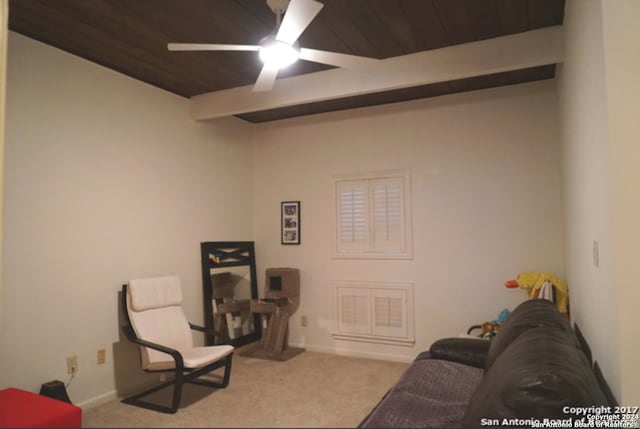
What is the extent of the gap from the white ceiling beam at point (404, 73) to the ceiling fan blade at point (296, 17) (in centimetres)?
110

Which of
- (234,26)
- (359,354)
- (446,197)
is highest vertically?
(234,26)

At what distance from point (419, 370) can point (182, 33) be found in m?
2.60

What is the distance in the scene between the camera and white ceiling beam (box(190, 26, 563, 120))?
2.85 m

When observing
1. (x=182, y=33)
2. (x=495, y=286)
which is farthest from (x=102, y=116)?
(x=495, y=286)

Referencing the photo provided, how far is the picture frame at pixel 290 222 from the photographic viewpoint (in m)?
4.65

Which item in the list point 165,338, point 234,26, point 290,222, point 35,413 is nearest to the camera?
point 35,413

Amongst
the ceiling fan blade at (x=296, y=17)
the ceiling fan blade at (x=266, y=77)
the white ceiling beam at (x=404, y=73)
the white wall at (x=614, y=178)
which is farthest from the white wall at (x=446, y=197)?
the ceiling fan blade at (x=296, y=17)

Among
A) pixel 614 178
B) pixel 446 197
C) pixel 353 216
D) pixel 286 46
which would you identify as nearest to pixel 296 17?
pixel 286 46

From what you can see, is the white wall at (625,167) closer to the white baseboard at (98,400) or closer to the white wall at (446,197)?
the white wall at (446,197)

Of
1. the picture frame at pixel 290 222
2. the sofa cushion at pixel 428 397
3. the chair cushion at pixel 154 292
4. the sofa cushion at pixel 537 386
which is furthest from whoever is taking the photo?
the picture frame at pixel 290 222

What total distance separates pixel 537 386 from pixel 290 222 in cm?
353

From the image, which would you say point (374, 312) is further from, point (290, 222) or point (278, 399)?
point (278, 399)

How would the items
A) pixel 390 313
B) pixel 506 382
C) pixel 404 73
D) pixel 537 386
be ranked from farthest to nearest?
pixel 390 313, pixel 404 73, pixel 506 382, pixel 537 386

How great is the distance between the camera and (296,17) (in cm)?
213
